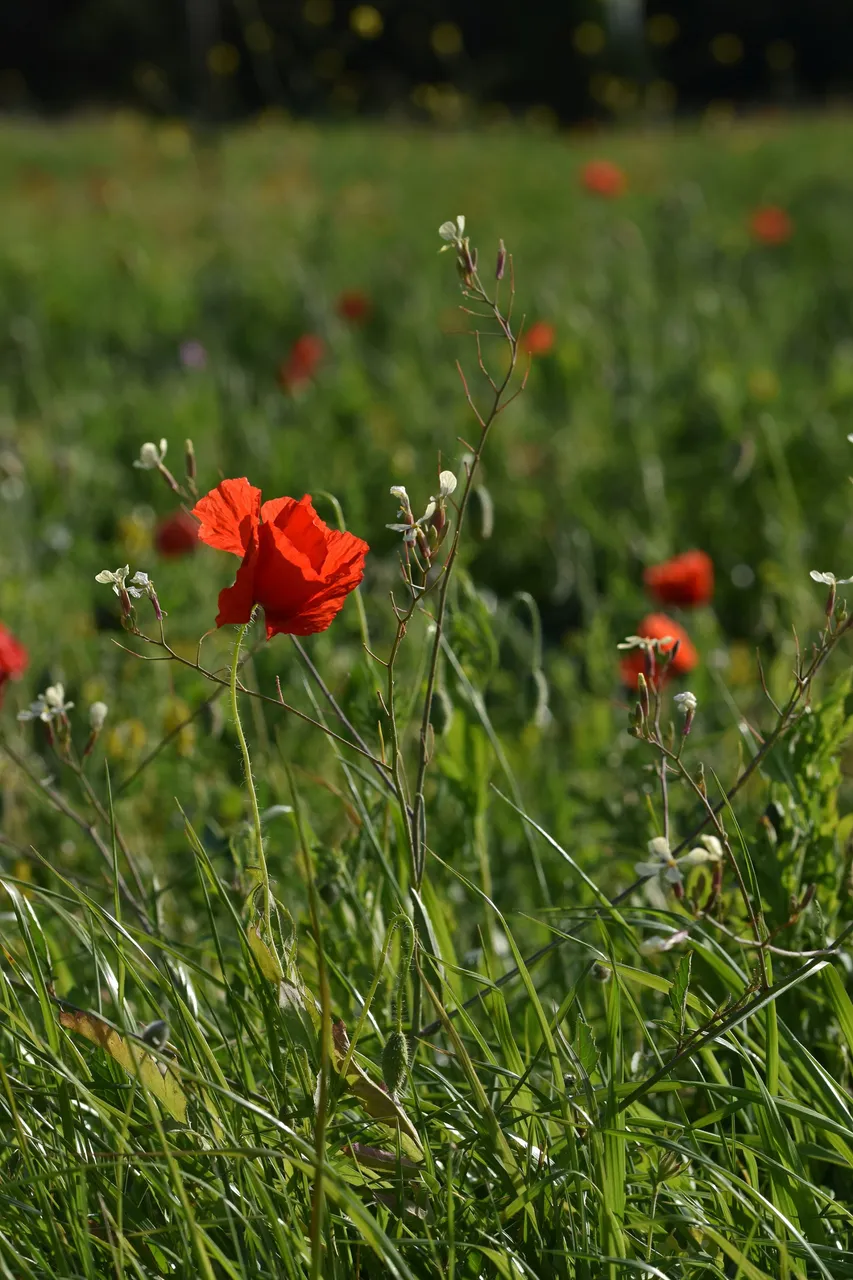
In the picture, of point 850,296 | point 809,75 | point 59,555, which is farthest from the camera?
point 809,75

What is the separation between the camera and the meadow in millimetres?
966

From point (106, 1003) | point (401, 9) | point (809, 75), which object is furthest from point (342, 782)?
point (809, 75)

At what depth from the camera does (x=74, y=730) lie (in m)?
2.07

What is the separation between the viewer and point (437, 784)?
5.30 ft

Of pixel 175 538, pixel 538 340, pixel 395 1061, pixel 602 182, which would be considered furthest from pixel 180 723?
pixel 602 182

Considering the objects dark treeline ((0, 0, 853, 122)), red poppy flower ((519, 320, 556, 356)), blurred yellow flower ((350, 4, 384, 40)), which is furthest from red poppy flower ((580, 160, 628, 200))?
dark treeline ((0, 0, 853, 122))

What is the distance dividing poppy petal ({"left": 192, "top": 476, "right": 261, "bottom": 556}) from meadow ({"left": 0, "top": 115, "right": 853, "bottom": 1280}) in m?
0.07

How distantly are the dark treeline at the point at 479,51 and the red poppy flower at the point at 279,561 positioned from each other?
14267 mm

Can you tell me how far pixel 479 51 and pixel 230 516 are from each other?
867 inches

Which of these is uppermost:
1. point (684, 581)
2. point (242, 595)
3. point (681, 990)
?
point (242, 595)

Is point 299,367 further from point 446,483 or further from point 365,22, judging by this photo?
point 446,483

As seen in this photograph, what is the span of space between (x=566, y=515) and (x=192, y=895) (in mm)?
1565

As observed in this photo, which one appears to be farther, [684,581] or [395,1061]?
[684,581]

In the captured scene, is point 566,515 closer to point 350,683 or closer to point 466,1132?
point 350,683
